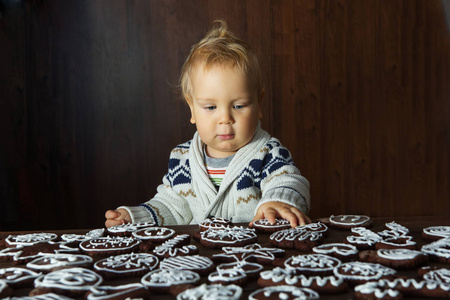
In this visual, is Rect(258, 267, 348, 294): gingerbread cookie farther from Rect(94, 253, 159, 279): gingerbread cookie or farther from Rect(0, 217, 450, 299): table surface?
Rect(94, 253, 159, 279): gingerbread cookie

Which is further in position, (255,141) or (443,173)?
(443,173)

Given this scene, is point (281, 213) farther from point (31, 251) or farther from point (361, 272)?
point (31, 251)

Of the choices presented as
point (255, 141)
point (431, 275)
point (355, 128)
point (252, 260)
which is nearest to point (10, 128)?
point (255, 141)

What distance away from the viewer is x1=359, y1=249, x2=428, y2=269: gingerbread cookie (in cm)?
71

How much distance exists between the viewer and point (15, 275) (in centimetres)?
70

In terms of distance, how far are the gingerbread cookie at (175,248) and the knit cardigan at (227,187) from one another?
1.84 ft

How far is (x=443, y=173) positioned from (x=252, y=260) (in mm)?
2754

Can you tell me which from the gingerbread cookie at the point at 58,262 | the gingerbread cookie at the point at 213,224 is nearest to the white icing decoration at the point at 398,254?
the gingerbread cookie at the point at 213,224

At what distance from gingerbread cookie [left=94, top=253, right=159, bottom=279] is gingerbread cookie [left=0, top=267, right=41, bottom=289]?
0.31ft

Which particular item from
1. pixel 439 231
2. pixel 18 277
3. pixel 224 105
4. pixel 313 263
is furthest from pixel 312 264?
pixel 224 105

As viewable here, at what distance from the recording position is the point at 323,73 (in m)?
2.98

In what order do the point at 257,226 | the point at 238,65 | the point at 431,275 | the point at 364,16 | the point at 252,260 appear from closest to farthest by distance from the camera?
the point at 431,275, the point at 252,260, the point at 257,226, the point at 238,65, the point at 364,16

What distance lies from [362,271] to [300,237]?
208mm

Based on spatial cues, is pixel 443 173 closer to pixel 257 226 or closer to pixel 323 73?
pixel 323 73
